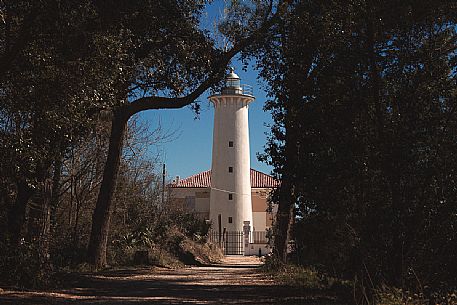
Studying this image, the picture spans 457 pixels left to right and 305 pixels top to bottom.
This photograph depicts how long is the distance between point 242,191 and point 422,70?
37891mm

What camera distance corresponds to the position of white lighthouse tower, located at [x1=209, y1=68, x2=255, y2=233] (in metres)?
45.9

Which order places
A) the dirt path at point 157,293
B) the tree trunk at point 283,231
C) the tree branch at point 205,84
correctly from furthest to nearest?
1. the tree trunk at point 283,231
2. the tree branch at point 205,84
3. the dirt path at point 157,293

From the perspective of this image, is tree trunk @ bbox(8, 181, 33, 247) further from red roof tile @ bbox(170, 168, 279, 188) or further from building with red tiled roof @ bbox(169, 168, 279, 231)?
red roof tile @ bbox(170, 168, 279, 188)

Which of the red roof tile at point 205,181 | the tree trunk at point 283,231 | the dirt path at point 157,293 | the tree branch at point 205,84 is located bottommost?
the dirt path at point 157,293

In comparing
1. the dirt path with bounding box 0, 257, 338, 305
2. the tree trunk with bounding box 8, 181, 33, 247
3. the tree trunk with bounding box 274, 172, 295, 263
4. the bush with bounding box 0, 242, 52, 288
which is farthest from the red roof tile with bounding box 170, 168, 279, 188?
the bush with bounding box 0, 242, 52, 288

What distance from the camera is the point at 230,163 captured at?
45938mm

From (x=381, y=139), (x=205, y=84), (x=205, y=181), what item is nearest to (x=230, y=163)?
(x=205, y=181)

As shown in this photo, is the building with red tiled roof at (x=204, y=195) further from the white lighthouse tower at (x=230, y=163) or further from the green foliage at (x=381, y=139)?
the green foliage at (x=381, y=139)

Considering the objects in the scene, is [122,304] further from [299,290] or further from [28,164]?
[299,290]

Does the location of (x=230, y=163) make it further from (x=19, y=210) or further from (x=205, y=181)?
(x=19, y=210)

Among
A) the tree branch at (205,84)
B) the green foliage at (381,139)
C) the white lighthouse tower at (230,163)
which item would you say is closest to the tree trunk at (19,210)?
the tree branch at (205,84)

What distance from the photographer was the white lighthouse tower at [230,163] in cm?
4594

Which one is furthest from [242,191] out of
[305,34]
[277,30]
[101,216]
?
[305,34]

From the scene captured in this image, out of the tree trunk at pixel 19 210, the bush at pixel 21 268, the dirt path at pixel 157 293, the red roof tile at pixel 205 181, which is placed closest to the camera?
the dirt path at pixel 157 293
